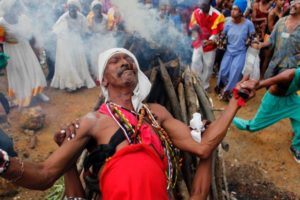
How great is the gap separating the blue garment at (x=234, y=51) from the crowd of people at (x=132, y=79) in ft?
0.07

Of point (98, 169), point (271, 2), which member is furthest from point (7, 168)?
point (271, 2)

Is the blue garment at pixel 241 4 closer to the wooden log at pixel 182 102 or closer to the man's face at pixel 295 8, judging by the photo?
the man's face at pixel 295 8

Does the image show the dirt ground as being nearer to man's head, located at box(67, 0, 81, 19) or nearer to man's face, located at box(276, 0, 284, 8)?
man's head, located at box(67, 0, 81, 19)

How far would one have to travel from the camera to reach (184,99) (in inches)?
147

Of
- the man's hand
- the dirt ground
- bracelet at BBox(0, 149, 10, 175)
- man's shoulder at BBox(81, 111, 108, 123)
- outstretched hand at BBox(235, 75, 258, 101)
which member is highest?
bracelet at BBox(0, 149, 10, 175)

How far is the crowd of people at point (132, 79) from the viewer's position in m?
2.51

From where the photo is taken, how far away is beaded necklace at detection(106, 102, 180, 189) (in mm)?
2760

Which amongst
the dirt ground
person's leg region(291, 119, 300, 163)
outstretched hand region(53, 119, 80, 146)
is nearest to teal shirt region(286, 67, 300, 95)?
person's leg region(291, 119, 300, 163)

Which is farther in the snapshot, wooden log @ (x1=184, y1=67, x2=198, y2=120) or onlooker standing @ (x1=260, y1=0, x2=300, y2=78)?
onlooker standing @ (x1=260, y1=0, x2=300, y2=78)

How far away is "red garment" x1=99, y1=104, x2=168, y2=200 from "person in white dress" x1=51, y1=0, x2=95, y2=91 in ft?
18.1

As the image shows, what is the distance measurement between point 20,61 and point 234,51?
14.8 feet

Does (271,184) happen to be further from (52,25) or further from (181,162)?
(52,25)

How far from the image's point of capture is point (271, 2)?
845 cm

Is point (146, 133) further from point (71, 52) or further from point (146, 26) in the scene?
point (71, 52)
